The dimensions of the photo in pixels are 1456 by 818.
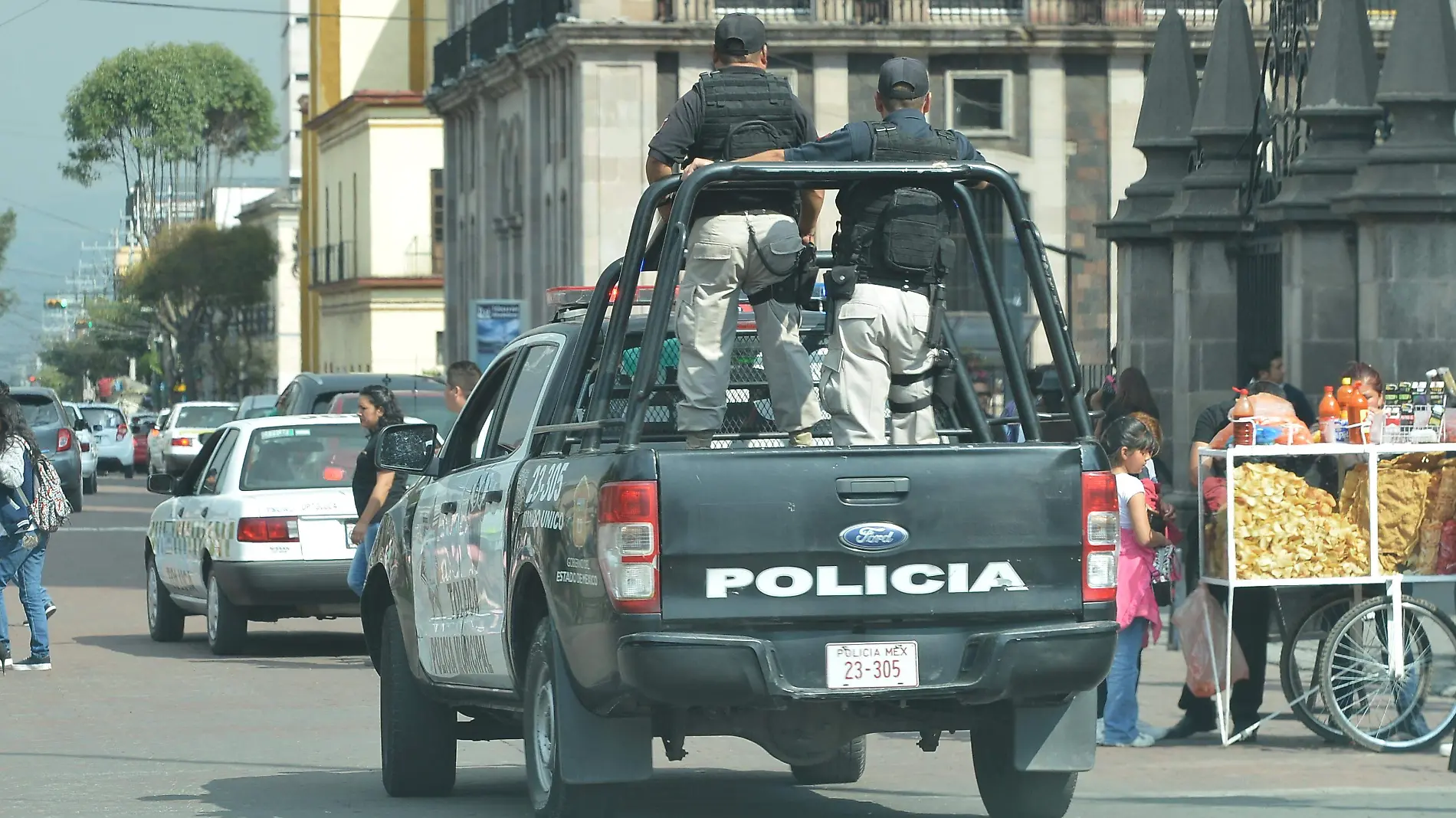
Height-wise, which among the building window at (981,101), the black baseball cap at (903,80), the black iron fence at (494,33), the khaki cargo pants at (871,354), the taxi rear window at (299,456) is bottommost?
the taxi rear window at (299,456)

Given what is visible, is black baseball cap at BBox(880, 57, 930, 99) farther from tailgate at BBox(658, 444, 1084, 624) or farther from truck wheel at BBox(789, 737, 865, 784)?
truck wheel at BBox(789, 737, 865, 784)

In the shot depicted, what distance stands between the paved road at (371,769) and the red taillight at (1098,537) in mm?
1940

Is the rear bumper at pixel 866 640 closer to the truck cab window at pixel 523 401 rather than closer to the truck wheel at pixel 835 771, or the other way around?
the truck cab window at pixel 523 401

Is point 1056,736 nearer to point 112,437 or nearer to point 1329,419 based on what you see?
point 1329,419

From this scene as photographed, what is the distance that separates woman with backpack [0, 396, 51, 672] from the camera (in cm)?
1628

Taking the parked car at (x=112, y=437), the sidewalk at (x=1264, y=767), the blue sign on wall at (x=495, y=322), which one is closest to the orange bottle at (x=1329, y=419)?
the sidewalk at (x=1264, y=767)

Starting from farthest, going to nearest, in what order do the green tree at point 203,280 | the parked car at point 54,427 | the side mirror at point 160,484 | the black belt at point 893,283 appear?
1. the green tree at point 203,280
2. the parked car at point 54,427
3. the side mirror at point 160,484
4. the black belt at point 893,283

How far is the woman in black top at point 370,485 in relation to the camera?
1477 centimetres

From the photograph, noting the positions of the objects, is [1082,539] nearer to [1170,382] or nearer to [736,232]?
[736,232]

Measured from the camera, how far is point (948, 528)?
25.6ft

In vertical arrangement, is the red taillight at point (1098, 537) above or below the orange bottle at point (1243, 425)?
below

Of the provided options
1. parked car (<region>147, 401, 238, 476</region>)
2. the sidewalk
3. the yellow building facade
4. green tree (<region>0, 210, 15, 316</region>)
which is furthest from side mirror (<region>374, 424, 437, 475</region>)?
green tree (<region>0, 210, 15, 316</region>)

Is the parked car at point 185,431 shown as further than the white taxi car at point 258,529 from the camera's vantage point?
Yes

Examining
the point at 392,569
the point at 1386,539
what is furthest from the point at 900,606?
the point at 1386,539
